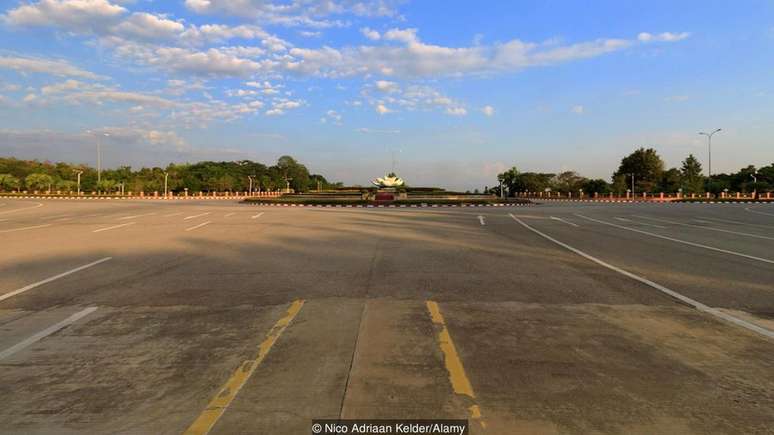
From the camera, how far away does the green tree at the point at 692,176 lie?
76.3m

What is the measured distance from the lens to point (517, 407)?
3463 mm

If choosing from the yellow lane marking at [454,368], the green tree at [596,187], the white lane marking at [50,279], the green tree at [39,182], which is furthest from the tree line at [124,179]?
the yellow lane marking at [454,368]

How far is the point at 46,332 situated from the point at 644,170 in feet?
320

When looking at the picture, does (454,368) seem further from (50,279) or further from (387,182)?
(387,182)

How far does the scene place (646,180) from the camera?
3492 inches

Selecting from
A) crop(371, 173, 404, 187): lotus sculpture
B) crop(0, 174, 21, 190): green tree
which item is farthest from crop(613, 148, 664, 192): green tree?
crop(0, 174, 21, 190): green tree

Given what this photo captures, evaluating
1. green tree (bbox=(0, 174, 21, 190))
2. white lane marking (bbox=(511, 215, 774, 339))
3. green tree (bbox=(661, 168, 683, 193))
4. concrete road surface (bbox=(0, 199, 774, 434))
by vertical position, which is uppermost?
green tree (bbox=(661, 168, 683, 193))

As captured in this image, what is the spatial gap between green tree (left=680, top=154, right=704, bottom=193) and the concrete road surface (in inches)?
3041

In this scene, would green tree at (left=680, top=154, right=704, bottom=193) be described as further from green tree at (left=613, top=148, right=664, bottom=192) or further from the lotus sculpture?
the lotus sculpture

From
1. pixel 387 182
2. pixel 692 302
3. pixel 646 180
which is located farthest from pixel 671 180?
pixel 692 302

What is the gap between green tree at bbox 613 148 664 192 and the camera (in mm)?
86844
